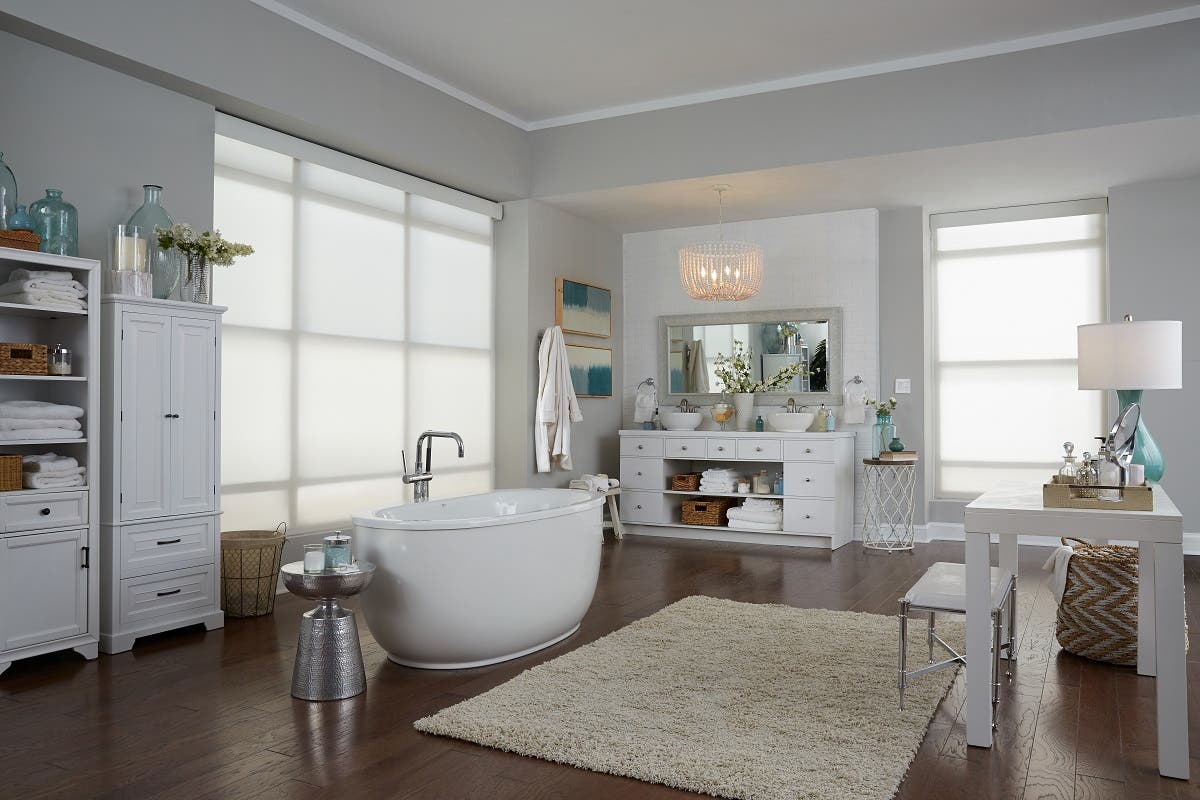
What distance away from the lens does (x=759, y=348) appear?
758 cm

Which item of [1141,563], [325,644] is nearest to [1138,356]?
[1141,563]

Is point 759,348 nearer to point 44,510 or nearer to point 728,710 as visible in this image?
point 728,710

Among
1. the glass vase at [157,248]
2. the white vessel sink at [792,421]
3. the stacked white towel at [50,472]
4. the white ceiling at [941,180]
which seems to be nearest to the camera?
the stacked white towel at [50,472]

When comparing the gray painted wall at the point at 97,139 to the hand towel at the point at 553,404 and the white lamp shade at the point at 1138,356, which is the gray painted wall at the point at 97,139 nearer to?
the hand towel at the point at 553,404

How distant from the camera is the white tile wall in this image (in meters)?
7.15

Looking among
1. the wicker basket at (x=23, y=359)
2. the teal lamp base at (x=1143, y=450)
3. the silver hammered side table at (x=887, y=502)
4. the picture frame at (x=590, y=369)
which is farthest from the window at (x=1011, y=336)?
the wicker basket at (x=23, y=359)

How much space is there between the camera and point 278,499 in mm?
5152

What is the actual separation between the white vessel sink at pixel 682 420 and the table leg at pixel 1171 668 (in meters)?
4.95

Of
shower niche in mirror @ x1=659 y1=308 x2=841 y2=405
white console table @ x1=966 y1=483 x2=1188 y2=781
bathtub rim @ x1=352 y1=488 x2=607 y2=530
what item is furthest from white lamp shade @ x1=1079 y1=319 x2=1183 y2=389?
shower niche in mirror @ x1=659 y1=308 x2=841 y2=405

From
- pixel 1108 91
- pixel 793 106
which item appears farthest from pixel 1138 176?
pixel 793 106

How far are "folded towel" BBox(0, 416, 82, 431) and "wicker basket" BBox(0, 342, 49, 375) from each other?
186 mm

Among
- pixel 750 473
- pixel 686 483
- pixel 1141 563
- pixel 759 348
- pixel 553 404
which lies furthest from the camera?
pixel 759 348

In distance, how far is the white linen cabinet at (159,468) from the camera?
388cm

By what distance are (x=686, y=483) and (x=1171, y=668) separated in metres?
4.79
